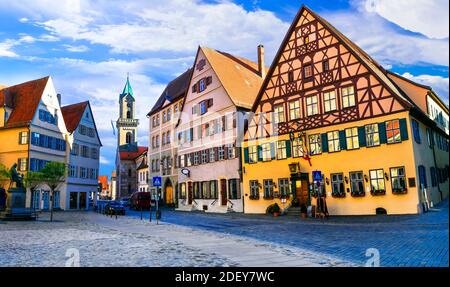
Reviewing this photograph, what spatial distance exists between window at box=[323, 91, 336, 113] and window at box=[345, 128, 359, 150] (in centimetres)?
198

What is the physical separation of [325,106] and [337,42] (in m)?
4.34

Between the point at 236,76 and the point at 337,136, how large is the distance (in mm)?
14361

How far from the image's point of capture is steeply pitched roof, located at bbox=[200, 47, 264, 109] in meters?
32.5

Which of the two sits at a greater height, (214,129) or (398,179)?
(214,129)

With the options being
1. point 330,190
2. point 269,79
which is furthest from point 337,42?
point 330,190

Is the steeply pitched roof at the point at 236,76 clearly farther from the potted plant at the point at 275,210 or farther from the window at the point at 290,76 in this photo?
the potted plant at the point at 275,210

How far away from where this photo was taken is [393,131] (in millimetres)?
21359

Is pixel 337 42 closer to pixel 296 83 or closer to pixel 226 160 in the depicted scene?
pixel 296 83

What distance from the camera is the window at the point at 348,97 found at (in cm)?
2362

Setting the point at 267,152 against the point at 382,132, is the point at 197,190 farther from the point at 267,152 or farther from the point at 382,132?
the point at 382,132

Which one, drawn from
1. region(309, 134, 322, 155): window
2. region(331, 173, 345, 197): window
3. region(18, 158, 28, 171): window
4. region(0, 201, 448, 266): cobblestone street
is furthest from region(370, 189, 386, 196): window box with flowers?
region(18, 158, 28, 171): window

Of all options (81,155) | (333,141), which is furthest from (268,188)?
(81,155)

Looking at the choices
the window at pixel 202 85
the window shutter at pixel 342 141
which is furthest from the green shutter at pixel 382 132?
the window at pixel 202 85
